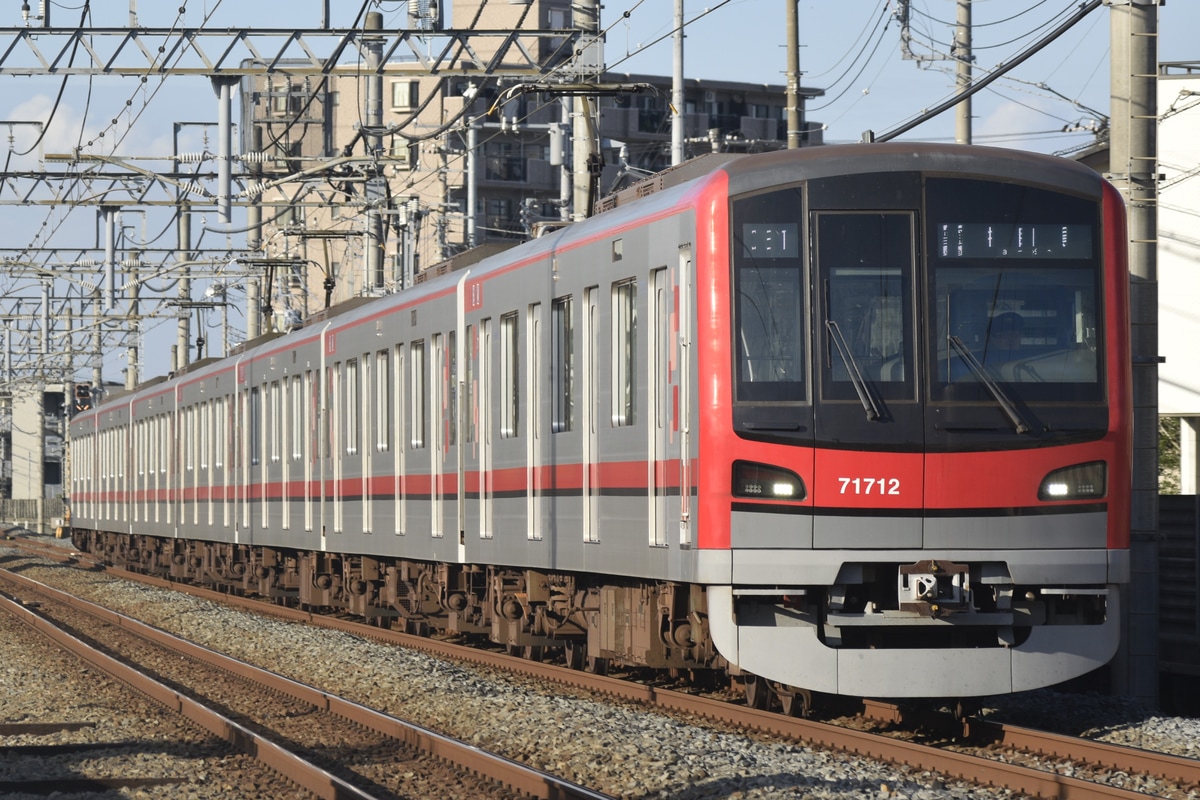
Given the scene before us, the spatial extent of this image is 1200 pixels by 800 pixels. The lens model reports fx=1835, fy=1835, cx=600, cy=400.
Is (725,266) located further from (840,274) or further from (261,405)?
(261,405)

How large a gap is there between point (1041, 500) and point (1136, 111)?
3.80m

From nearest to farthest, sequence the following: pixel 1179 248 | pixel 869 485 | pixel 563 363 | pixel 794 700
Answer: pixel 869 485, pixel 794 700, pixel 563 363, pixel 1179 248

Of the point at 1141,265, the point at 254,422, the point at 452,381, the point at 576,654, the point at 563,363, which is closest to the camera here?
the point at 563,363

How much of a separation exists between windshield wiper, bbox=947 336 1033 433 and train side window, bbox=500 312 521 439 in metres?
4.24

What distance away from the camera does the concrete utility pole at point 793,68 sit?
701 inches

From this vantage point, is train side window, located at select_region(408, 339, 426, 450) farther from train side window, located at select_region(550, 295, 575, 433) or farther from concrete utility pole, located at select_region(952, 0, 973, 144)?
concrete utility pole, located at select_region(952, 0, 973, 144)

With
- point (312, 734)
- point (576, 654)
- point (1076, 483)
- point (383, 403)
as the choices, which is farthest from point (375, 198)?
point (1076, 483)

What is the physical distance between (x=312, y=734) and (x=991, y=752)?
411 cm

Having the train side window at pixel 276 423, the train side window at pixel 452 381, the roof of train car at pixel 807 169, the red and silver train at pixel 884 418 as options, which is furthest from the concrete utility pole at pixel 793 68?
the red and silver train at pixel 884 418

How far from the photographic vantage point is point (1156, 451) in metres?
12.1

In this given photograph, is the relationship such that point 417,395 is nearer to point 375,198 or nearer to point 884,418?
point 884,418

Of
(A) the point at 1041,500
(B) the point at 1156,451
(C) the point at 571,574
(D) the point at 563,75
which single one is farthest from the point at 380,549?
(A) the point at 1041,500

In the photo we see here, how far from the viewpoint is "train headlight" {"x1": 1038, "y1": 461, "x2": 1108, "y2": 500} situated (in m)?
9.46

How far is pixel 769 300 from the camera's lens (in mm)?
9531
